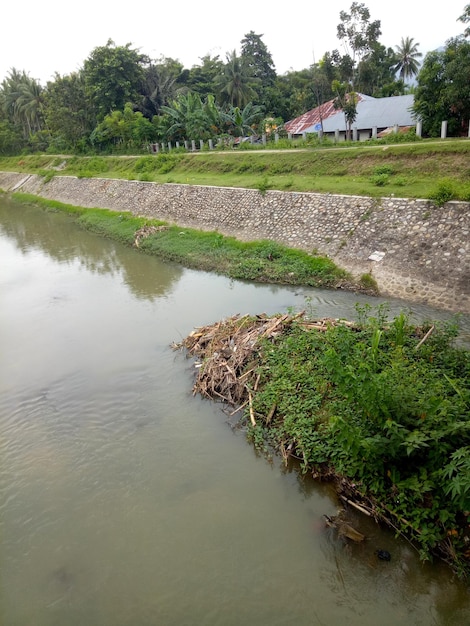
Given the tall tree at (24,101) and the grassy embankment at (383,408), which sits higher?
the tall tree at (24,101)

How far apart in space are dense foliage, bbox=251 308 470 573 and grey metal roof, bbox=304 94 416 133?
26007mm

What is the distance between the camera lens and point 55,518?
21.9ft

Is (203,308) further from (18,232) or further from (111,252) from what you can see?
(18,232)

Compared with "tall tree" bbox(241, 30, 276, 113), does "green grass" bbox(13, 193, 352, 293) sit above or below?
below

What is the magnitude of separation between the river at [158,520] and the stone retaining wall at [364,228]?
3.90 ft

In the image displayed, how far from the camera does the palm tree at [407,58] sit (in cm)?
4806

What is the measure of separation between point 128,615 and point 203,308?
930 centimetres

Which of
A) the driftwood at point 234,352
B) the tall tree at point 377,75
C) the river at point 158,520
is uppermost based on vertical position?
the tall tree at point 377,75

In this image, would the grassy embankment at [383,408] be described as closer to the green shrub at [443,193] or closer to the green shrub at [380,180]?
the green shrub at [443,193]

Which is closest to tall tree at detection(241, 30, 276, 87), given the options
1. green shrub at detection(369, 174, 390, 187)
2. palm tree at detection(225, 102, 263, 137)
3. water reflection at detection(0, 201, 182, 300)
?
palm tree at detection(225, 102, 263, 137)

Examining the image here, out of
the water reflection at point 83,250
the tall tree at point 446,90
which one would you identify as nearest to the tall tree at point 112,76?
the water reflection at point 83,250

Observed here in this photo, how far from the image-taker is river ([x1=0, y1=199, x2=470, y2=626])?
5250 millimetres

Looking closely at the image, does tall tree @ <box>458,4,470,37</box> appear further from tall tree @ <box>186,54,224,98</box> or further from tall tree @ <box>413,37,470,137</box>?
tall tree @ <box>186,54,224,98</box>

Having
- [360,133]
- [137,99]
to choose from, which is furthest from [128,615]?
[137,99]
